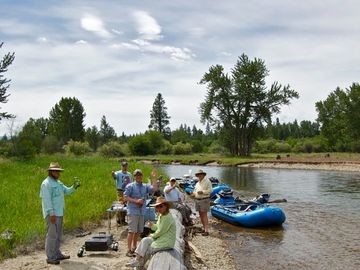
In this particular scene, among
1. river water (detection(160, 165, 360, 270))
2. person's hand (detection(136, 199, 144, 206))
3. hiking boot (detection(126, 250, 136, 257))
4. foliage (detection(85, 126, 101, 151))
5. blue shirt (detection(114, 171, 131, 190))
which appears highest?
foliage (detection(85, 126, 101, 151))

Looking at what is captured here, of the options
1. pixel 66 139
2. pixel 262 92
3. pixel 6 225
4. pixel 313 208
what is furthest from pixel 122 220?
pixel 66 139

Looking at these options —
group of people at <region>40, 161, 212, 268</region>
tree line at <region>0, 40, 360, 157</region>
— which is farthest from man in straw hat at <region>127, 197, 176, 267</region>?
tree line at <region>0, 40, 360, 157</region>

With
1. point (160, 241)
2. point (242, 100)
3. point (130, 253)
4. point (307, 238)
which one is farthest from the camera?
point (242, 100)

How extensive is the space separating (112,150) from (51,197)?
232ft

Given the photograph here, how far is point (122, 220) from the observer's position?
1409cm

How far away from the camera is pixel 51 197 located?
934 centimetres

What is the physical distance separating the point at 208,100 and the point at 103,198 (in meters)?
50.6

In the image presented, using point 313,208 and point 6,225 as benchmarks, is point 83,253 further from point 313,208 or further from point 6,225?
point 313,208

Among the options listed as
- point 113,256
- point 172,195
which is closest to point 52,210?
point 113,256

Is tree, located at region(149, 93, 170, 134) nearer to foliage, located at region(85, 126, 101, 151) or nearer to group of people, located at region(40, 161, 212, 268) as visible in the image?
foliage, located at region(85, 126, 101, 151)

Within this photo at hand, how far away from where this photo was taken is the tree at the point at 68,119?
280ft

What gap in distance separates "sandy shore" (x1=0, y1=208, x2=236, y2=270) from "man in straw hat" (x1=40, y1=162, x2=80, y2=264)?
0.28 metres

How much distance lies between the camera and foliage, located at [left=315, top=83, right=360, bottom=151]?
74312 millimetres

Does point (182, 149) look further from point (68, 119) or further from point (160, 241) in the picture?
point (160, 241)
